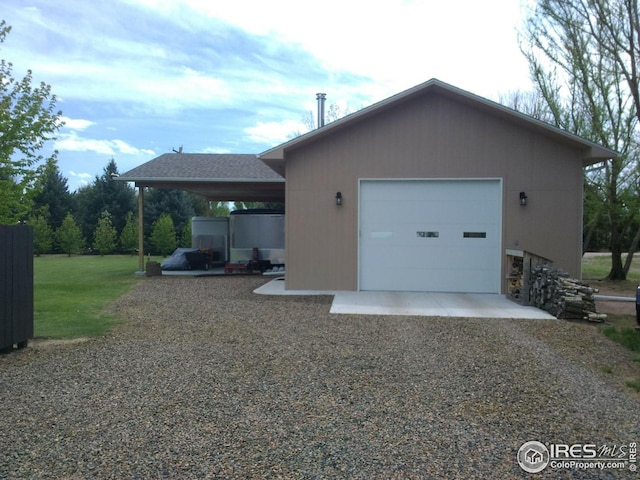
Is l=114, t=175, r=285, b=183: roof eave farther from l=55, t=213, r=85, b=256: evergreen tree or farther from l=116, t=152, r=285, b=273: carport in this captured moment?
l=55, t=213, r=85, b=256: evergreen tree

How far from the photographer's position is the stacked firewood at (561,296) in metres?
8.59

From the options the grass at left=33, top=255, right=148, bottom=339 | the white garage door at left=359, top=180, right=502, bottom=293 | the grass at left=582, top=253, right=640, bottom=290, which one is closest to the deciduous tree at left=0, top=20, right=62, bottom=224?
the grass at left=33, top=255, right=148, bottom=339

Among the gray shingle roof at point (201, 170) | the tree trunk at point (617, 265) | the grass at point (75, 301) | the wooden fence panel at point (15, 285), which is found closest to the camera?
the wooden fence panel at point (15, 285)

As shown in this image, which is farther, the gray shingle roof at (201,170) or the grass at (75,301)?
the gray shingle roof at (201,170)

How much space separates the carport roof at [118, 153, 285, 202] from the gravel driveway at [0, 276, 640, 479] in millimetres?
8360

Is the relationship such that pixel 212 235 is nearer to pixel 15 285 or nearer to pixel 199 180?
pixel 199 180

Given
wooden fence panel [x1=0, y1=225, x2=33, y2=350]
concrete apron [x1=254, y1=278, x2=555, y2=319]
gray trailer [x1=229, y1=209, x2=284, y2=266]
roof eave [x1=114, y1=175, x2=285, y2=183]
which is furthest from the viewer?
gray trailer [x1=229, y1=209, x2=284, y2=266]

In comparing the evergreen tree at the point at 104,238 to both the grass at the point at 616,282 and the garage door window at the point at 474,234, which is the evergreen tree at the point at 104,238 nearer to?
the garage door window at the point at 474,234

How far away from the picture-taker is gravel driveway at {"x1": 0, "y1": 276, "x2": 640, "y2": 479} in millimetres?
3453

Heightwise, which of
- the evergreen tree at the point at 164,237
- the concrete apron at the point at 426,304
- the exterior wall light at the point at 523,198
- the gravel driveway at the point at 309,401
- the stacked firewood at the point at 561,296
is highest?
the exterior wall light at the point at 523,198

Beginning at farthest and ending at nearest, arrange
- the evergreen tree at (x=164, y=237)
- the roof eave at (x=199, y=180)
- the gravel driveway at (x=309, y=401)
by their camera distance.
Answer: the evergreen tree at (x=164, y=237) < the roof eave at (x=199, y=180) < the gravel driveway at (x=309, y=401)

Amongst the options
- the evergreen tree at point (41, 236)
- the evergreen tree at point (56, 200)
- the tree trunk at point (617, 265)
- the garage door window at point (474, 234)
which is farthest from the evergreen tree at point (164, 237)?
the tree trunk at point (617, 265)

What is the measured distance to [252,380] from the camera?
5.17 meters

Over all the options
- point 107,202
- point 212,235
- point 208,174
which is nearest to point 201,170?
point 208,174
